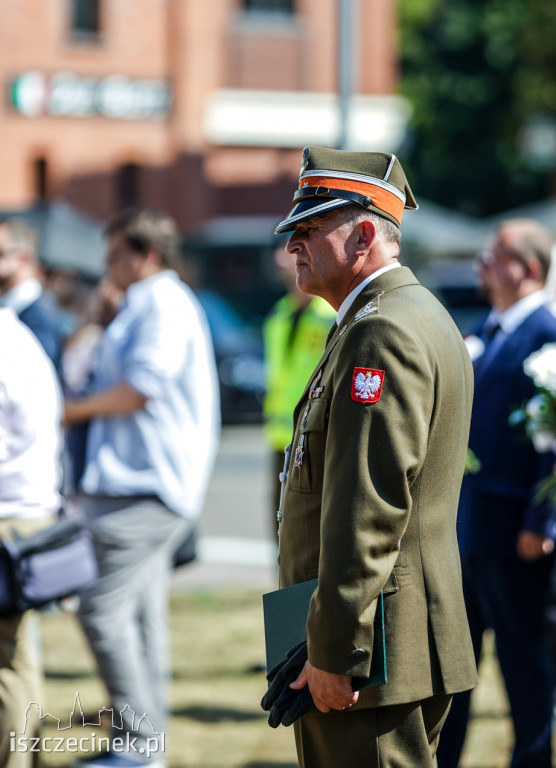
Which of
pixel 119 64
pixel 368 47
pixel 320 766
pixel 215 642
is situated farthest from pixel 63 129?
pixel 320 766

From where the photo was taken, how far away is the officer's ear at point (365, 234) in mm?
2740

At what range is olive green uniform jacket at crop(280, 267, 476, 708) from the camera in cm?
249

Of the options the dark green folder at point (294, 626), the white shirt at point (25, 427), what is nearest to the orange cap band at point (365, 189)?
the dark green folder at point (294, 626)

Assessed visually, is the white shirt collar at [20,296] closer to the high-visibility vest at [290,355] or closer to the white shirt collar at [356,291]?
the high-visibility vest at [290,355]

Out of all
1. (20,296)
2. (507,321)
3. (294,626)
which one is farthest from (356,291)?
(20,296)

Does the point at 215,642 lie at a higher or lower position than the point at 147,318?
lower

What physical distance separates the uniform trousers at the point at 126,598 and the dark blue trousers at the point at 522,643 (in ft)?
4.11

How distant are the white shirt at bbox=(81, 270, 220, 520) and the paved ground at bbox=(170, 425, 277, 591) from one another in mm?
2762

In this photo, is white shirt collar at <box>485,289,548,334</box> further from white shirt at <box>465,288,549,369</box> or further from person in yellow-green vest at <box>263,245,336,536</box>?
person in yellow-green vest at <box>263,245,336,536</box>

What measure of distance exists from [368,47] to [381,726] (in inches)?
1066

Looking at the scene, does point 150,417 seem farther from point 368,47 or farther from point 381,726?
point 368,47

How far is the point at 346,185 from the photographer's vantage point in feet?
8.99

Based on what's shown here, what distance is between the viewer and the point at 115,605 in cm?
448

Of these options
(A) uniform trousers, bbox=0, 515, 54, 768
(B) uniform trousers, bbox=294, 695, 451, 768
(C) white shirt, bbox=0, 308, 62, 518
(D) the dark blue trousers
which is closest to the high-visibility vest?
(D) the dark blue trousers
